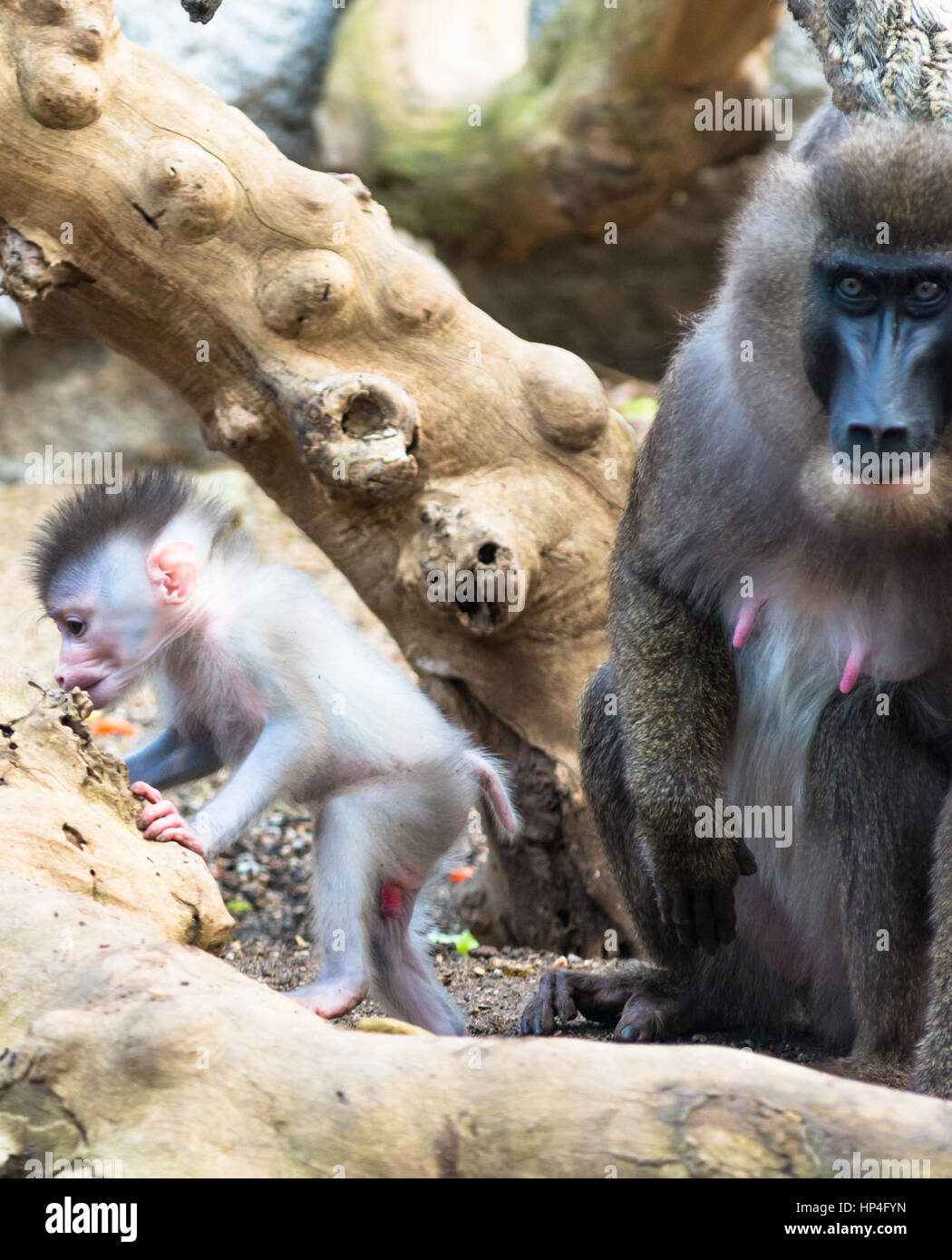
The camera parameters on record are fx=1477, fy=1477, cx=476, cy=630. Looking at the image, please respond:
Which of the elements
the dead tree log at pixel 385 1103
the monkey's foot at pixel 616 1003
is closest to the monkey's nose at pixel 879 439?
the dead tree log at pixel 385 1103

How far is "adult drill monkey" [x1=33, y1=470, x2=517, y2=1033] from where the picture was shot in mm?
3523

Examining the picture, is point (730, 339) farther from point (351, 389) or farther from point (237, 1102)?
point (237, 1102)

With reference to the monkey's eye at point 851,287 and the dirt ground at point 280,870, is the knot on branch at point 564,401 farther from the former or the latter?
the monkey's eye at point 851,287

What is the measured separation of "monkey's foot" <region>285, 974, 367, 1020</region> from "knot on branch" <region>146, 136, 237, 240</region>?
2.16 m

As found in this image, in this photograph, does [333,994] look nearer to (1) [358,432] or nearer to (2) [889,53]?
(1) [358,432]

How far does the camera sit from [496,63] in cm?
994

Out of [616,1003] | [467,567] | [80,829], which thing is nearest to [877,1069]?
[616,1003]

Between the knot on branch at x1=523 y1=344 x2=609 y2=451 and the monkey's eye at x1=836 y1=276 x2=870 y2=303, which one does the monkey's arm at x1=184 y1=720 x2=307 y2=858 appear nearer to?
the knot on branch at x1=523 y1=344 x2=609 y2=451

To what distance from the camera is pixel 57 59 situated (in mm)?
4102

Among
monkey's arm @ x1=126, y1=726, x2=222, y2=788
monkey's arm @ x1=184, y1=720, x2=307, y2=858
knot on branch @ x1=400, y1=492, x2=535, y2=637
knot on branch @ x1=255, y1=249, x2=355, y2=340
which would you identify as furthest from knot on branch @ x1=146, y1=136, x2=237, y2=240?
monkey's arm @ x1=184, y1=720, x2=307, y2=858

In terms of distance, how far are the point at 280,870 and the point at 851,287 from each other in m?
3.49

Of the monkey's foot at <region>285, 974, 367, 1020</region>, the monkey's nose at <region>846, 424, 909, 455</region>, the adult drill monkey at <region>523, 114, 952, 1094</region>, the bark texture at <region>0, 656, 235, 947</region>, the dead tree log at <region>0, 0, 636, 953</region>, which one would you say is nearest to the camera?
the monkey's nose at <region>846, 424, 909, 455</region>

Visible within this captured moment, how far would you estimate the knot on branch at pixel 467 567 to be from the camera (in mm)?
4254

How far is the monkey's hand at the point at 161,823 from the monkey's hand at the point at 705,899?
108cm
